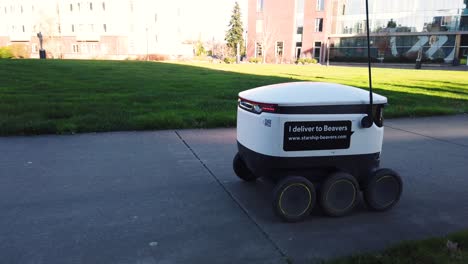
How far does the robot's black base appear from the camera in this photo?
3.66 metres

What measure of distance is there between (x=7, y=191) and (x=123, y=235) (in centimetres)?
176

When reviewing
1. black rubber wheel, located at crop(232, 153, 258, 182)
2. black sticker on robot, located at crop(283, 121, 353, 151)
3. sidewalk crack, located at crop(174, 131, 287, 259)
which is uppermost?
black sticker on robot, located at crop(283, 121, 353, 151)

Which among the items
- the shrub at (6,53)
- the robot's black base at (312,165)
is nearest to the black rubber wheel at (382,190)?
the robot's black base at (312,165)

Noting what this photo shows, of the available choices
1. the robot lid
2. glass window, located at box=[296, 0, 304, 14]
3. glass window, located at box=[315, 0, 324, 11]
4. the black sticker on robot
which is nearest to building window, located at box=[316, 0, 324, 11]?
glass window, located at box=[315, 0, 324, 11]

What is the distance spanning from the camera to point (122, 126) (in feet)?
24.4

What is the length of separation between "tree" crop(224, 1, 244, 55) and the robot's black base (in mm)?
83590

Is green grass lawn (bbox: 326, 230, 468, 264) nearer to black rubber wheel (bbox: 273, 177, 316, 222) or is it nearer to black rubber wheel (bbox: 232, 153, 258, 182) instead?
black rubber wheel (bbox: 273, 177, 316, 222)

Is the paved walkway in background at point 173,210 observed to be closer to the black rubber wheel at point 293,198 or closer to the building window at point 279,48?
the black rubber wheel at point 293,198

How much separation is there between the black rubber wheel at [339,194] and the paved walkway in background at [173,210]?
10 centimetres

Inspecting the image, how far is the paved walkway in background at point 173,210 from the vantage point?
3.09 metres

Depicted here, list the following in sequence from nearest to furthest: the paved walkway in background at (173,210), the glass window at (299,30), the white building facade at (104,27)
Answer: the paved walkway in background at (173,210) < the white building facade at (104,27) < the glass window at (299,30)

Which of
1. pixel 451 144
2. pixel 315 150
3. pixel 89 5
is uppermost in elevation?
pixel 89 5

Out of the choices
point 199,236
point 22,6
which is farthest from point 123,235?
point 22,6

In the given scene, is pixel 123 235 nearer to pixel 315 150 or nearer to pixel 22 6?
pixel 315 150
